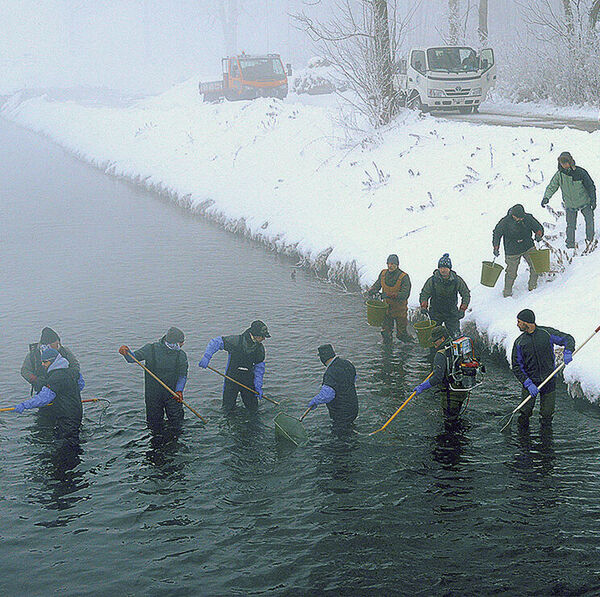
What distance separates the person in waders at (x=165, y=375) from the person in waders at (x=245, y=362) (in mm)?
427

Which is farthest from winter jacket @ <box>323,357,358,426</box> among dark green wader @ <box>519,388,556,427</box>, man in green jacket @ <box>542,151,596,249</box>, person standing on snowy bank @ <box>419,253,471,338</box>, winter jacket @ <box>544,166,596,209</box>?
winter jacket @ <box>544,166,596,209</box>

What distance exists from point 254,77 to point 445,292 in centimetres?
3864

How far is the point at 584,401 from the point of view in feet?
40.1

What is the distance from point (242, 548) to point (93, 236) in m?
A: 20.3

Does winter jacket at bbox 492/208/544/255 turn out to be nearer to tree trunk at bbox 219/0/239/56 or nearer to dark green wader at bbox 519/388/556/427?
dark green wader at bbox 519/388/556/427

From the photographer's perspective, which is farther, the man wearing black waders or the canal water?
the man wearing black waders

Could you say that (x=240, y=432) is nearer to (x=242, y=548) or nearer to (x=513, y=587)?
(x=242, y=548)

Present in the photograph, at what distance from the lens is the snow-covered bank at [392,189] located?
49.6 ft

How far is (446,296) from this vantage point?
1405 centimetres

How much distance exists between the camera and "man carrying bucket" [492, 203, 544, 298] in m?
14.4

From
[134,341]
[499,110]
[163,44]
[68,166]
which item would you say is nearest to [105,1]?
[163,44]

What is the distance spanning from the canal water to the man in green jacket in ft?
11.7

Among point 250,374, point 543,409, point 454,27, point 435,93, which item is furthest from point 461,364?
point 454,27

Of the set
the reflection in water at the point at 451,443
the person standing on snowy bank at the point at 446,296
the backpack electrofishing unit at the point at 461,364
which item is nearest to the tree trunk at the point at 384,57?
the person standing on snowy bank at the point at 446,296
